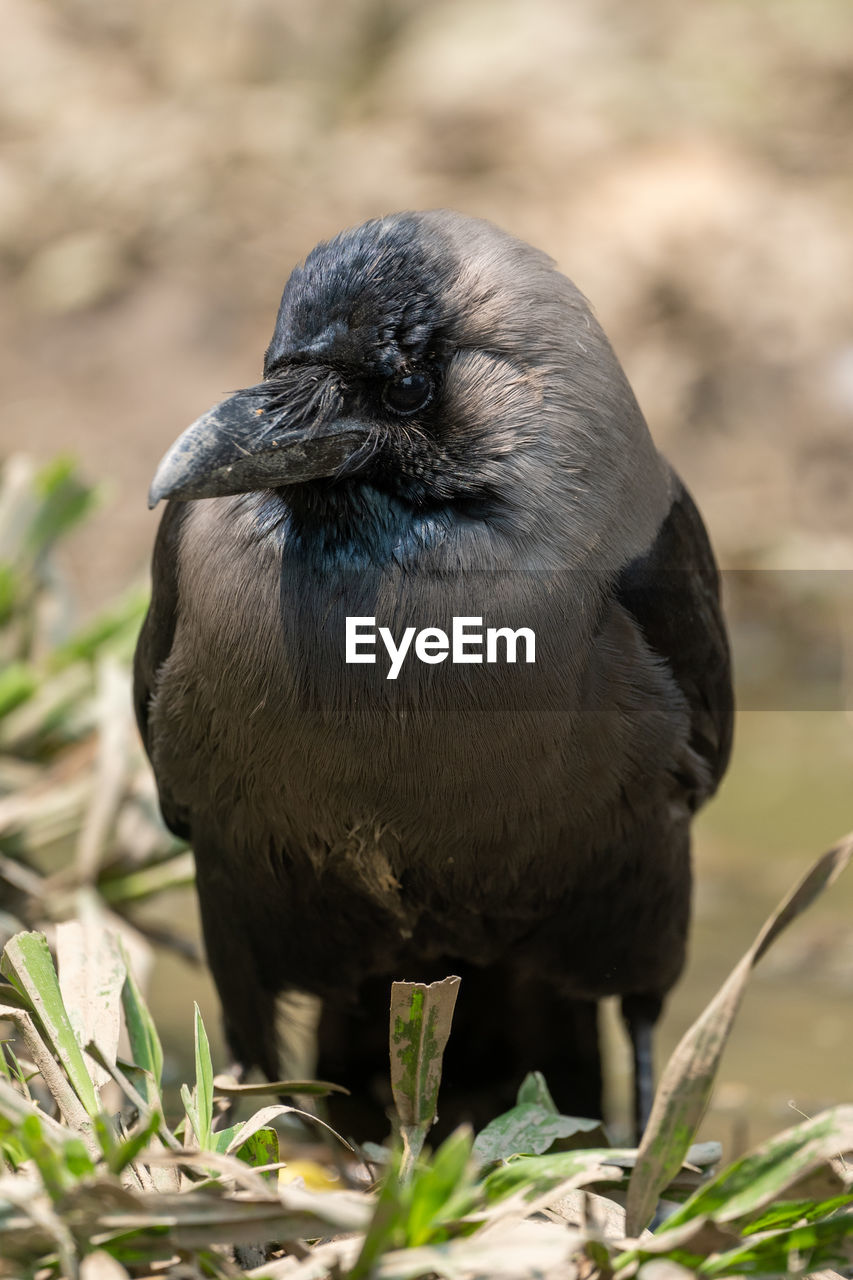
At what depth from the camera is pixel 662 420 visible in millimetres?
8930

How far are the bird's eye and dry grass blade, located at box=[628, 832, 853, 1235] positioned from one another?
116 centimetres

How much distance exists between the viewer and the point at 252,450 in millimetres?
2730

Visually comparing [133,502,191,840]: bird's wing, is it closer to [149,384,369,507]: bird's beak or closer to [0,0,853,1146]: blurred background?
[149,384,369,507]: bird's beak

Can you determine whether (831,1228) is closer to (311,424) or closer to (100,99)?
(311,424)

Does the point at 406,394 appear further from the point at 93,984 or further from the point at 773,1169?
the point at 773,1169

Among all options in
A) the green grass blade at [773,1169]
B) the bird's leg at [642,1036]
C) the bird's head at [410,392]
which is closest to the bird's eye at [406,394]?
the bird's head at [410,392]

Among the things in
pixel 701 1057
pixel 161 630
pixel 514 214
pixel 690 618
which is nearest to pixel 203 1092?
pixel 701 1057

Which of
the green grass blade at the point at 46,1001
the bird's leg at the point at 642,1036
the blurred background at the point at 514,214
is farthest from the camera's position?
the blurred background at the point at 514,214

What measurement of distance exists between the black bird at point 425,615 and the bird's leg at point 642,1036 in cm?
44

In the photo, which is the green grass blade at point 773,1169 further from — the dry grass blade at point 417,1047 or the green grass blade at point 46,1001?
the green grass blade at point 46,1001

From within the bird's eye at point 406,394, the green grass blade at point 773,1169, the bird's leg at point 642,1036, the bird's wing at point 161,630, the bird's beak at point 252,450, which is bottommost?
the bird's leg at point 642,1036

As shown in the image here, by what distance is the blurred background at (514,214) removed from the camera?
833 cm

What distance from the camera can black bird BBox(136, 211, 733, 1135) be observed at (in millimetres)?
2820

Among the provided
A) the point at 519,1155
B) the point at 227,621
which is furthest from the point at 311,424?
the point at 519,1155
